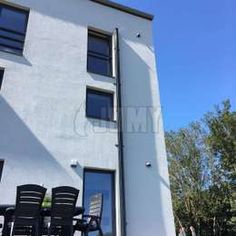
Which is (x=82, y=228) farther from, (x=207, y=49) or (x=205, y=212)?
(x=205, y=212)

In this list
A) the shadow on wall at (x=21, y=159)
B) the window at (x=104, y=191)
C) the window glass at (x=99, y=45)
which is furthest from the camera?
the window glass at (x=99, y=45)

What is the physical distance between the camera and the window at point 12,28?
310 inches

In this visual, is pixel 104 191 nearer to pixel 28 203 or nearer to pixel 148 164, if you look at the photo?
pixel 148 164

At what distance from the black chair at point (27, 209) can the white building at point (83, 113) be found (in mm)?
2015

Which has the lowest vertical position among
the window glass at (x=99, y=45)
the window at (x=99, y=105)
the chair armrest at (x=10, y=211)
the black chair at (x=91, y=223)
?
the black chair at (x=91, y=223)

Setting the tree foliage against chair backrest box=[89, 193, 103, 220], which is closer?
chair backrest box=[89, 193, 103, 220]

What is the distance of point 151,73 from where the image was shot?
30.8 ft

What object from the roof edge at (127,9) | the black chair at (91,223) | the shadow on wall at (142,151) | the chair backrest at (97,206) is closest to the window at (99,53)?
the shadow on wall at (142,151)

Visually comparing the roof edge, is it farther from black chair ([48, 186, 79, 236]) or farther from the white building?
black chair ([48, 186, 79, 236])

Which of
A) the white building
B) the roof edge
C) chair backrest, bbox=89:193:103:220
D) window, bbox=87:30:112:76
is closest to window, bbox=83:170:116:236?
the white building

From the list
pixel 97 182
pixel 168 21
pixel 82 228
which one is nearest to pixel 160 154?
pixel 97 182

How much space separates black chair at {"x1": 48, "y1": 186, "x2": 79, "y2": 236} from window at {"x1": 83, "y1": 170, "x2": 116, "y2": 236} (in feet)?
7.59

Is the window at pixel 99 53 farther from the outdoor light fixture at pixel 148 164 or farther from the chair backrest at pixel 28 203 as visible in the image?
the chair backrest at pixel 28 203

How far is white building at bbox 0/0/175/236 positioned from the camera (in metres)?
6.73
